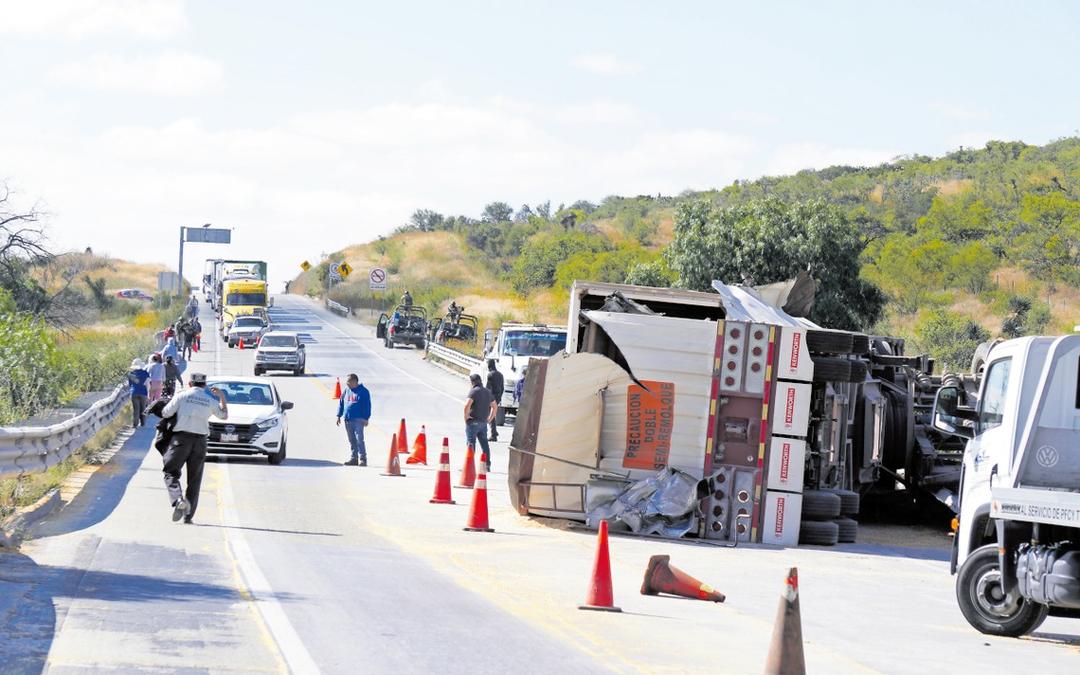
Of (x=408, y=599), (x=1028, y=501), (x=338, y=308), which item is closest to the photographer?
(x=1028, y=501)

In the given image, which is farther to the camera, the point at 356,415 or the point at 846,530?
the point at 356,415

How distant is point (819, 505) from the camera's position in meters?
17.5

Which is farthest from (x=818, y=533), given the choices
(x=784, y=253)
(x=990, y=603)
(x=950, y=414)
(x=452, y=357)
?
(x=452, y=357)

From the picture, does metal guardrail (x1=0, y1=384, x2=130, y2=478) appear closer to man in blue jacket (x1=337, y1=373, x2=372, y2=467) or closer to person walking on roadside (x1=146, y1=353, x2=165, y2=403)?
man in blue jacket (x1=337, y1=373, x2=372, y2=467)

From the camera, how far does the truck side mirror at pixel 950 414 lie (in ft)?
40.3

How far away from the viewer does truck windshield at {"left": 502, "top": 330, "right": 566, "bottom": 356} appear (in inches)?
1430

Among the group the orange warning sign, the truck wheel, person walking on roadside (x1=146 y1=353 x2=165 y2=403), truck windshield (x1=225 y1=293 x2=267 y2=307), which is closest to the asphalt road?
the truck wheel

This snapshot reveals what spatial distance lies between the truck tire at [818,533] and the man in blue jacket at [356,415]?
941 cm

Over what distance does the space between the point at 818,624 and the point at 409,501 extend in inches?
365

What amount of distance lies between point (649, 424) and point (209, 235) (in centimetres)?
12538

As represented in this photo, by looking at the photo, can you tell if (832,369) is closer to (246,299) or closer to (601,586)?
(601,586)

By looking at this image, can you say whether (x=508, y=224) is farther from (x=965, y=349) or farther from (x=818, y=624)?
(x=818, y=624)

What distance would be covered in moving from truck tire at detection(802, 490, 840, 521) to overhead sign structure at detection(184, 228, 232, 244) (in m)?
125

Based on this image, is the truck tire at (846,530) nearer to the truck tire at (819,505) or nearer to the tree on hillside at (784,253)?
the truck tire at (819,505)
